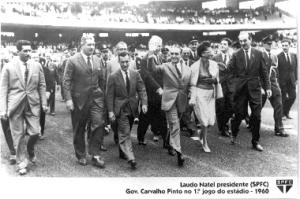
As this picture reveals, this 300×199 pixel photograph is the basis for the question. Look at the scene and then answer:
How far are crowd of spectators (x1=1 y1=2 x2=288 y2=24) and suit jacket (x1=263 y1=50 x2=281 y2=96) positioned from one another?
7732 millimetres

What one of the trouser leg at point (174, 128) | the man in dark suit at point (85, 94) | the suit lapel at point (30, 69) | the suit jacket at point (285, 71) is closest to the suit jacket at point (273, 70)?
the suit jacket at point (285, 71)

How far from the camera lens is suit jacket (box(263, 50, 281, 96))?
6.32 metres

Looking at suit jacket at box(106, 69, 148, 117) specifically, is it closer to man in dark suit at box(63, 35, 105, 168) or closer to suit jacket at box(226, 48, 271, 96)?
man in dark suit at box(63, 35, 105, 168)

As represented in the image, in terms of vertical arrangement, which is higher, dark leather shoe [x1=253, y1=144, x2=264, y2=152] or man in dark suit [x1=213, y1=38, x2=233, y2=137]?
man in dark suit [x1=213, y1=38, x2=233, y2=137]

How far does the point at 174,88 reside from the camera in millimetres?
4996

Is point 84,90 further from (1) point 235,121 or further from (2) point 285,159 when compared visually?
(2) point 285,159

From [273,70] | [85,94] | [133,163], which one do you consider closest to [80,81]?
[85,94]

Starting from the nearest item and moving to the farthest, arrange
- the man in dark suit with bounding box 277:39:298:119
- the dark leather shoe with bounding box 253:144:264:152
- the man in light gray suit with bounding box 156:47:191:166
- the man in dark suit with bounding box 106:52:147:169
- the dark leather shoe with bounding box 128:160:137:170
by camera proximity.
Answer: the dark leather shoe with bounding box 128:160:137:170 < the man in dark suit with bounding box 106:52:147:169 < the man in light gray suit with bounding box 156:47:191:166 < the dark leather shoe with bounding box 253:144:264:152 < the man in dark suit with bounding box 277:39:298:119

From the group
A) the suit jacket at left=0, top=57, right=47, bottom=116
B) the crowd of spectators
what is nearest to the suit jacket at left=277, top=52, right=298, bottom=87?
the suit jacket at left=0, top=57, right=47, bottom=116

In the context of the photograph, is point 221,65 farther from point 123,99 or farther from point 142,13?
point 142,13

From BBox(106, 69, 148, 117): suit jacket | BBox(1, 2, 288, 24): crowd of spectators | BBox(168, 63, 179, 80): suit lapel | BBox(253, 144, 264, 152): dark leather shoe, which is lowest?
BBox(253, 144, 264, 152): dark leather shoe

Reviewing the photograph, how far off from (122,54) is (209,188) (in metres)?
1.94

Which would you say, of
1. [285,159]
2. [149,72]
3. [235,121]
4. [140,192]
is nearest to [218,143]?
[235,121]

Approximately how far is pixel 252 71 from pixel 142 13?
45.2 feet
